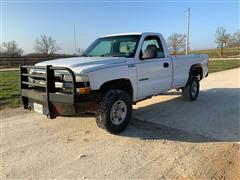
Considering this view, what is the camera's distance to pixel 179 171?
3.88 m

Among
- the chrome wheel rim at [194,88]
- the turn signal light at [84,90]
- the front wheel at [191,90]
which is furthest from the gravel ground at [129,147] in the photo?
the chrome wheel rim at [194,88]

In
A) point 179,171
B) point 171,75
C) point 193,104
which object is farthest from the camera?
point 193,104

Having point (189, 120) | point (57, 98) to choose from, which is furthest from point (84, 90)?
point (189, 120)

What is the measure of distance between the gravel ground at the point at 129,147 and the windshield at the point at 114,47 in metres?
1.53

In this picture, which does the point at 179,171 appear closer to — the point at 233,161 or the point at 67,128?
the point at 233,161

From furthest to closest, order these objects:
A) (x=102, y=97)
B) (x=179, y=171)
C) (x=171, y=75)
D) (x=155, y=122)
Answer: (x=171, y=75) → (x=155, y=122) → (x=102, y=97) → (x=179, y=171)

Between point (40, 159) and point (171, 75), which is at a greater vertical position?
point (171, 75)

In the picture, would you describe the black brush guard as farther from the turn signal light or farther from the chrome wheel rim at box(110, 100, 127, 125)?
the chrome wheel rim at box(110, 100, 127, 125)

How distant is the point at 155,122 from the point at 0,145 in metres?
3.15

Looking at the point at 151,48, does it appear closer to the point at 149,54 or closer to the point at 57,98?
the point at 149,54

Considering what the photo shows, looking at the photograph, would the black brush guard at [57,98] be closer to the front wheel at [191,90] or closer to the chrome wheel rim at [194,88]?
the front wheel at [191,90]

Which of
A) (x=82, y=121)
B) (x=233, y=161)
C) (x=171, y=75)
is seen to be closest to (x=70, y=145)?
(x=82, y=121)

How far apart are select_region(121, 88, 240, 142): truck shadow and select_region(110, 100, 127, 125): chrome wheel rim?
285mm

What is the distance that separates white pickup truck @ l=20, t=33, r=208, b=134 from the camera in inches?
193
